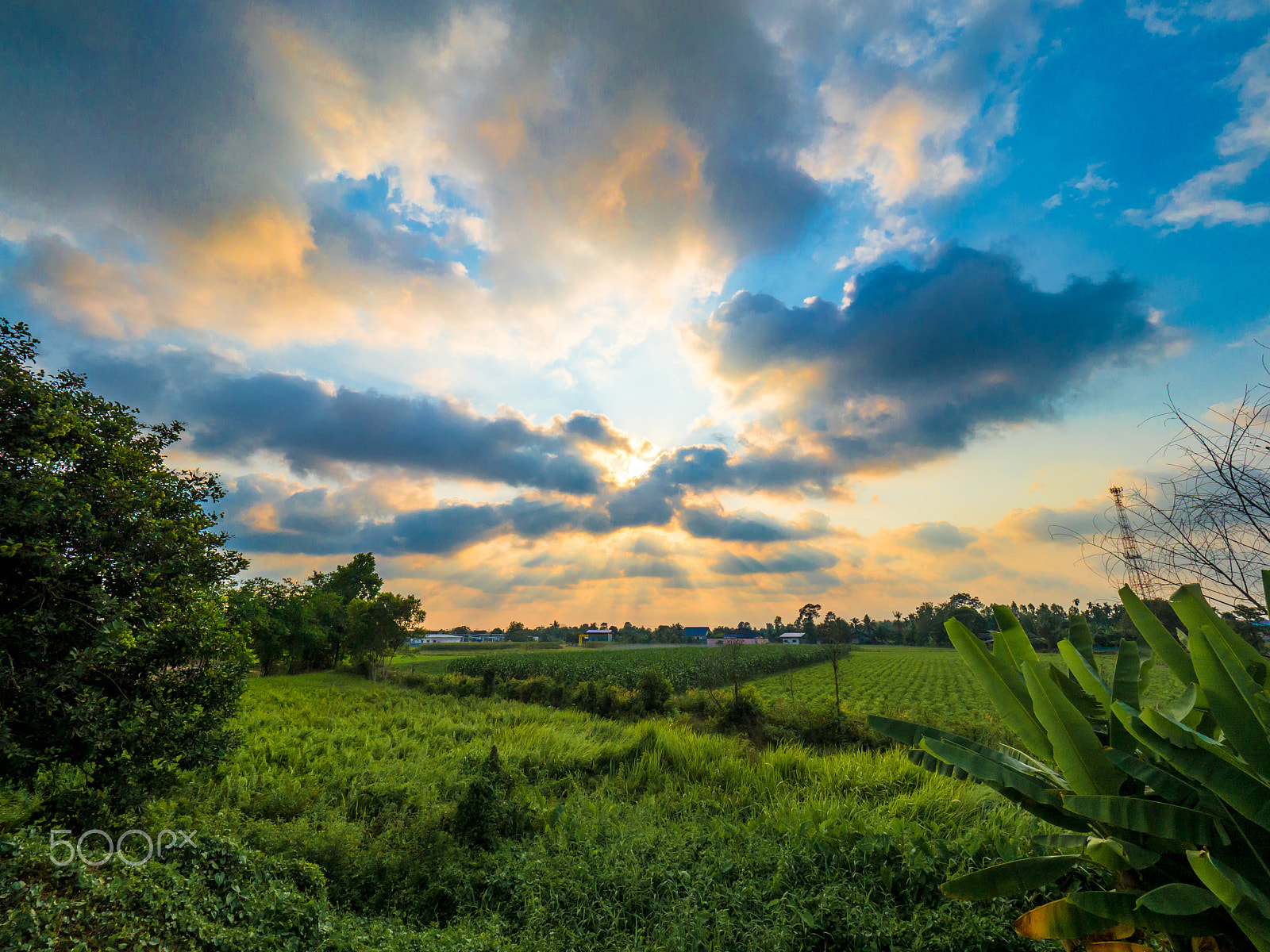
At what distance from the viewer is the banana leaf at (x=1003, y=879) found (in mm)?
1730

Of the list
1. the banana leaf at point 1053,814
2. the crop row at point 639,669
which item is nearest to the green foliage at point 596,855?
the banana leaf at point 1053,814

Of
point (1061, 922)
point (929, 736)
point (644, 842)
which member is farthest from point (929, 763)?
point (644, 842)

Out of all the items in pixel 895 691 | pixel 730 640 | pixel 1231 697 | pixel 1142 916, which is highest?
pixel 1231 697

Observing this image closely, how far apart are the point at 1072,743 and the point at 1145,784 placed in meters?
0.22

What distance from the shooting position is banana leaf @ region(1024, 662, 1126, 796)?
1604mm

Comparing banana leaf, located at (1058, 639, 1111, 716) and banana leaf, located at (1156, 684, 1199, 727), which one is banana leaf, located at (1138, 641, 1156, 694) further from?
banana leaf, located at (1058, 639, 1111, 716)

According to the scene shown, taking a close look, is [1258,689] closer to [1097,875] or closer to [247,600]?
[1097,875]

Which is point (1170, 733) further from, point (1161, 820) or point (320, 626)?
point (320, 626)

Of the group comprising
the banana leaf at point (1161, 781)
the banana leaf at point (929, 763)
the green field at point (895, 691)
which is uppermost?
the banana leaf at point (1161, 781)

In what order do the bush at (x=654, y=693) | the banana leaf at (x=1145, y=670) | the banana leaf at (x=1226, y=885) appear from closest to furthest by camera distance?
the banana leaf at (x=1226, y=885)
the banana leaf at (x=1145, y=670)
the bush at (x=654, y=693)

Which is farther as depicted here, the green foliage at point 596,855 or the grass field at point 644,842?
the grass field at point 644,842

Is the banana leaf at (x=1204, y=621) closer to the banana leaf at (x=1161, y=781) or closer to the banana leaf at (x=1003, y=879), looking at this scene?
the banana leaf at (x=1161, y=781)

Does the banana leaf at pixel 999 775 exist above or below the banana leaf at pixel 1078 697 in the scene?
below

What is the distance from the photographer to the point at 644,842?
6.43 m
